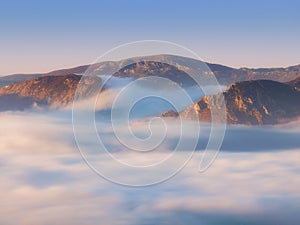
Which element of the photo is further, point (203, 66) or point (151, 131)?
point (151, 131)

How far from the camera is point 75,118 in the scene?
71.9 metres

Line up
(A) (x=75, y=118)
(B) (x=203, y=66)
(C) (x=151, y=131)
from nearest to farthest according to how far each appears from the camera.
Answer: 1. (A) (x=75, y=118)
2. (B) (x=203, y=66)
3. (C) (x=151, y=131)

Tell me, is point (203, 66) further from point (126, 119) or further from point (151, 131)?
point (151, 131)

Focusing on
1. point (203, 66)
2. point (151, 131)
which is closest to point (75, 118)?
point (203, 66)

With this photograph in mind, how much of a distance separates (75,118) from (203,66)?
25.5 metres

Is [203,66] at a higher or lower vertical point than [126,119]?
higher

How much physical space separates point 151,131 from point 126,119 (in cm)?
2191

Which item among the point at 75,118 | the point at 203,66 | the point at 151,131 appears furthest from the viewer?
the point at 151,131

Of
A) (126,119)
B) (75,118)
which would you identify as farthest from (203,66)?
(75,118)

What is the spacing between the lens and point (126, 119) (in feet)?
282

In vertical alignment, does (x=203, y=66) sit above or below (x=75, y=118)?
above

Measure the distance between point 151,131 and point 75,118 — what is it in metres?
37.3

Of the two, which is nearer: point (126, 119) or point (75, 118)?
point (75, 118)

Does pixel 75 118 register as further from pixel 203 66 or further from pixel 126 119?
pixel 203 66
